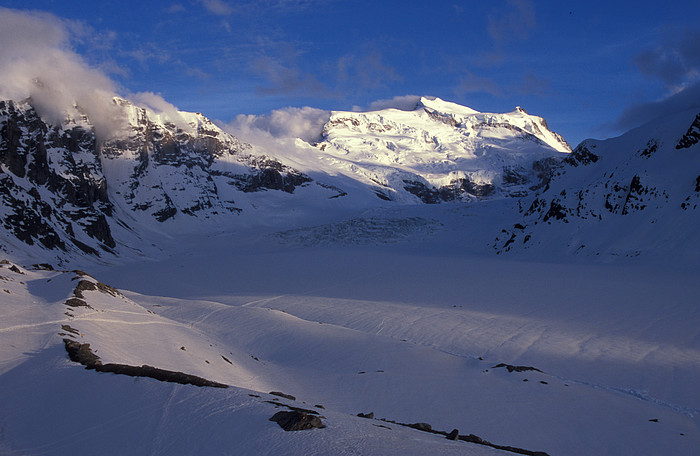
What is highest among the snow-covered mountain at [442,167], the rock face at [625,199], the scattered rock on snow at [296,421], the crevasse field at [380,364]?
the snow-covered mountain at [442,167]

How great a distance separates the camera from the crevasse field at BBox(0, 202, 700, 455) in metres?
6.88

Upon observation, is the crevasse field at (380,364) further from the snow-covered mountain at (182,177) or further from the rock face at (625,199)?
the snow-covered mountain at (182,177)

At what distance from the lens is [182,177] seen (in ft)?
420

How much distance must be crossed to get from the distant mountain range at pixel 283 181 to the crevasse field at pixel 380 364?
9.61m

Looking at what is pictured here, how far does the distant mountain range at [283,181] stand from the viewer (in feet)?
140

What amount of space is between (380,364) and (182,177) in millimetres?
120885

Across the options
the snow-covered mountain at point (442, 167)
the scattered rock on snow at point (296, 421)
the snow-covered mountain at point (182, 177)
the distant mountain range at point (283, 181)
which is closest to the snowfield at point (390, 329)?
the scattered rock on snow at point (296, 421)

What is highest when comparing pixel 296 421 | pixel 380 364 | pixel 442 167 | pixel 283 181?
pixel 442 167

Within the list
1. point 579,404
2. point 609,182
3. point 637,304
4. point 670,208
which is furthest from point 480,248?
point 579,404

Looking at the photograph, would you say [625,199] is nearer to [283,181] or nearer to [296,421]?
[296,421]

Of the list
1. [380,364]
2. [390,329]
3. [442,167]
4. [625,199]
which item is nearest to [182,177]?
[442,167]

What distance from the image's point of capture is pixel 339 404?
12.2 metres

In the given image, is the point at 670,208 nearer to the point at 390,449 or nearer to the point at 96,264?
the point at 390,449

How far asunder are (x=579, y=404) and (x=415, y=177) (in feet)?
502
